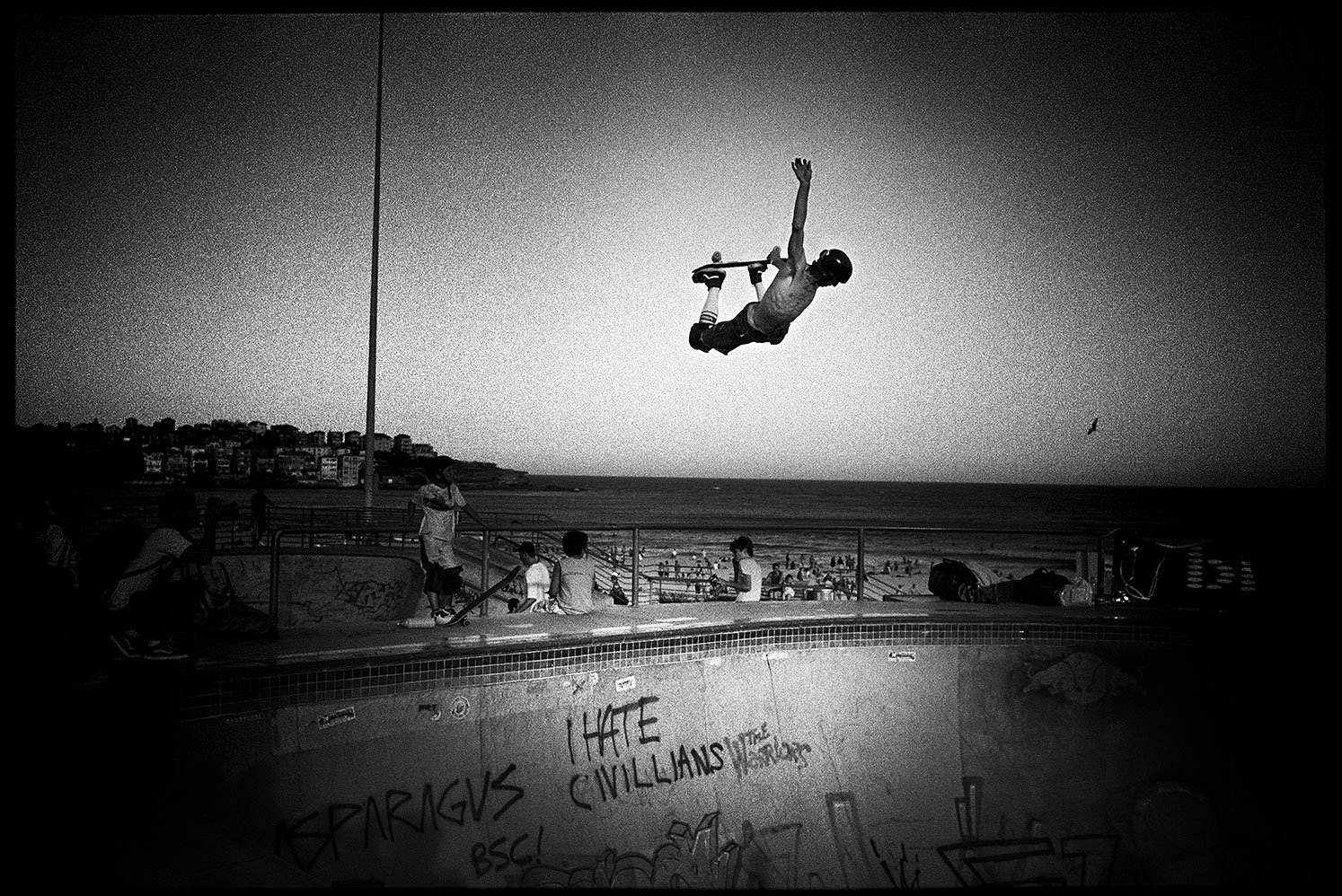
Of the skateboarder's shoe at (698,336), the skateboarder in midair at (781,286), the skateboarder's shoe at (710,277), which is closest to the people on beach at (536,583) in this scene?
the skateboarder's shoe at (698,336)

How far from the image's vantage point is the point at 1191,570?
7.46 meters

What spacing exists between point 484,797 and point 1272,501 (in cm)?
8759

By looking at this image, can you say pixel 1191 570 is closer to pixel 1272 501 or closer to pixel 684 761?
pixel 684 761

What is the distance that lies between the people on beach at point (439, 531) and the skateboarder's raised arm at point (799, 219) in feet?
12.4

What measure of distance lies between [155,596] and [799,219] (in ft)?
13.6

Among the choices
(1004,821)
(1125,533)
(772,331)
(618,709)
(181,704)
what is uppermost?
(772,331)

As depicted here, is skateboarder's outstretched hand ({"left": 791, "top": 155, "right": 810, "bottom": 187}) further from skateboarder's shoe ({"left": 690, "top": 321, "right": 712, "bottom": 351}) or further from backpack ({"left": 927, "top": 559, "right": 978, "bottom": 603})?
backpack ({"left": 927, "top": 559, "right": 978, "bottom": 603})

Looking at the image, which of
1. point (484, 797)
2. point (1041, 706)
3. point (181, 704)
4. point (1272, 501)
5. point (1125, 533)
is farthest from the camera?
point (1272, 501)

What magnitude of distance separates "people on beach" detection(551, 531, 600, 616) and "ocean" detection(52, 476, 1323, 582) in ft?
1.20

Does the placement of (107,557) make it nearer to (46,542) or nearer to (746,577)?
(46,542)

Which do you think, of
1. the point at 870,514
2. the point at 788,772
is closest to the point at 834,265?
the point at 788,772

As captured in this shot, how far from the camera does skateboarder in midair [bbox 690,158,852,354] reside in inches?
184

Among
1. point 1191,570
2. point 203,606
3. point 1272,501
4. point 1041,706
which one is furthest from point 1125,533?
point 1272,501

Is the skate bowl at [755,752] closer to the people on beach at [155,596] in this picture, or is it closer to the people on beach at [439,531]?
the people on beach at [155,596]
